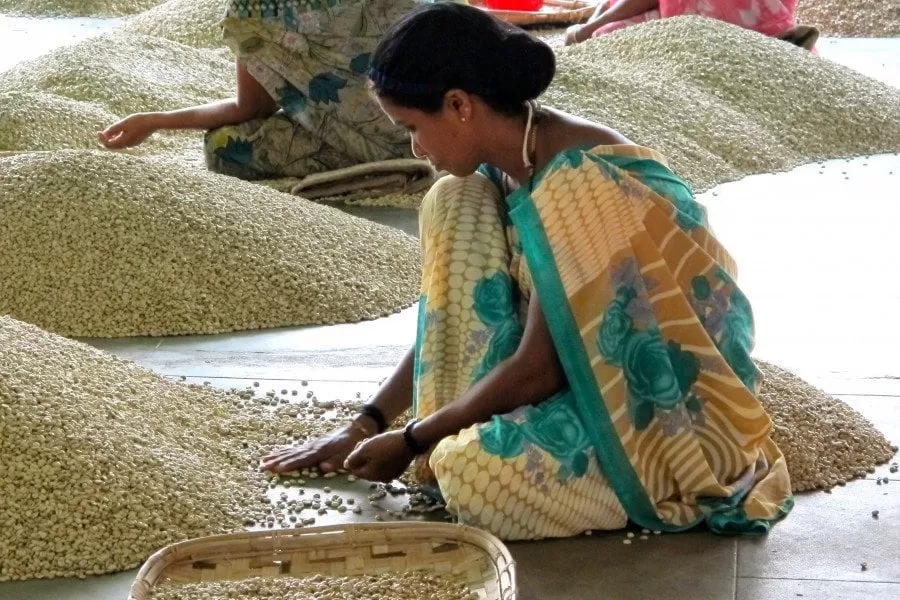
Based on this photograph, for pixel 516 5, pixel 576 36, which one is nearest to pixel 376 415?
pixel 576 36

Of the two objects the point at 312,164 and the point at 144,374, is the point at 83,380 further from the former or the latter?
the point at 312,164

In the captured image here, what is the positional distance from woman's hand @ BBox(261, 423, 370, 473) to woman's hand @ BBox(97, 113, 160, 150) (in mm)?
1633

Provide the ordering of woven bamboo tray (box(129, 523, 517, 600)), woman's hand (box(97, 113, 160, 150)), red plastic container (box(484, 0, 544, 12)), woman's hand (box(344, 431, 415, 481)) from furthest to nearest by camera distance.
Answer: red plastic container (box(484, 0, 544, 12)) < woman's hand (box(97, 113, 160, 150)) < woman's hand (box(344, 431, 415, 481)) < woven bamboo tray (box(129, 523, 517, 600))

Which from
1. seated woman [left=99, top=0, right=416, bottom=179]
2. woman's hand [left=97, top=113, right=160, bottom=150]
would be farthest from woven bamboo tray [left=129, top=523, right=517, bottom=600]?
seated woman [left=99, top=0, right=416, bottom=179]

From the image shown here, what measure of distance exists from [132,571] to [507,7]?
213 inches

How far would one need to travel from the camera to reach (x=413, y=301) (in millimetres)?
3312

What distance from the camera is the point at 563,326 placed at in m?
2.09

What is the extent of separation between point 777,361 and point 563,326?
0.92m

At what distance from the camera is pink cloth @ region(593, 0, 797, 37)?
5.52 m

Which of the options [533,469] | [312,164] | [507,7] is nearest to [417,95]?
[533,469]

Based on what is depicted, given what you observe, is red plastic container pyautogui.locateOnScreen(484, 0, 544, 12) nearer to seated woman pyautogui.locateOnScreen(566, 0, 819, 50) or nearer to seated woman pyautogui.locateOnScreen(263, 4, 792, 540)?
A: seated woman pyautogui.locateOnScreen(566, 0, 819, 50)

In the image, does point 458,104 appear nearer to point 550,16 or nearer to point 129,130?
point 129,130

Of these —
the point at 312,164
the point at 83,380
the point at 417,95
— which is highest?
the point at 417,95

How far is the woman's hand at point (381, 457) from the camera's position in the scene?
2180mm
